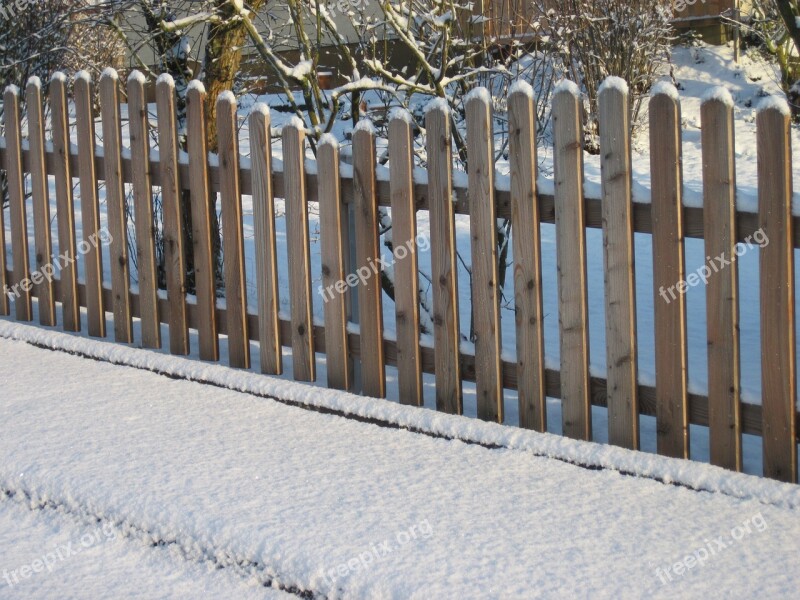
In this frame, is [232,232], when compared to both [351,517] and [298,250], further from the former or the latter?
[351,517]

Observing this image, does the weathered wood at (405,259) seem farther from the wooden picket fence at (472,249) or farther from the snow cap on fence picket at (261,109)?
the snow cap on fence picket at (261,109)

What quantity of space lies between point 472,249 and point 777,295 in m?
1.22

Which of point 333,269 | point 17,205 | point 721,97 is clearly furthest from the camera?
point 17,205

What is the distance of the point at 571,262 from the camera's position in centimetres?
403

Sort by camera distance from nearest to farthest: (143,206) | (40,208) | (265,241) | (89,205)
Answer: (265,241), (143,206), (89,205), (40,208)

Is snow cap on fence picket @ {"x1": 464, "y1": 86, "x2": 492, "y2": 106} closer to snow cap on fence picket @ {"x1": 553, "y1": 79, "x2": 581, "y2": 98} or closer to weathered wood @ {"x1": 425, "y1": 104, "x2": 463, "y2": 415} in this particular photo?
weathered wood @ {"x1": 425, "y1": 104, "x2": 463, "y2": 415}

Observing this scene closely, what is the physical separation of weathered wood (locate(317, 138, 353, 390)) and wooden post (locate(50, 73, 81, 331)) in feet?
5.70

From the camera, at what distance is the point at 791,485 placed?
3488mm

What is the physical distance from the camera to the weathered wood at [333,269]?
464cm

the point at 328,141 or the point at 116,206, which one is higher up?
the point at 328,141

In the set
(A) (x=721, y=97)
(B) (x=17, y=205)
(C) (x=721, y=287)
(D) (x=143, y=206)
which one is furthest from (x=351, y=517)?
(B) (x=17, y=205)

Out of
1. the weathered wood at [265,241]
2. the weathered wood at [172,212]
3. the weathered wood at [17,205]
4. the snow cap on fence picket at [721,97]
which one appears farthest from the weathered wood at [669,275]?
the weathered wood at [17,205]

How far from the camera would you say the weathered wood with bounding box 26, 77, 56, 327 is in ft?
19.4

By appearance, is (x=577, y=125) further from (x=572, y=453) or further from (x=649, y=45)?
(x=649, y=45)
